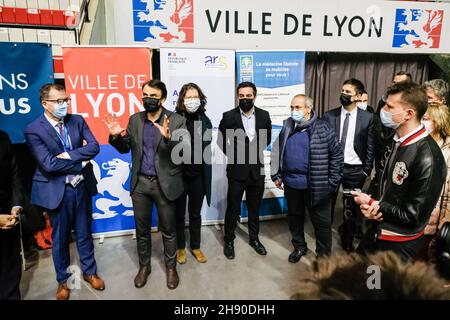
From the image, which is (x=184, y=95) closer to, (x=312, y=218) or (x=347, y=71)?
(x=312, y=218)

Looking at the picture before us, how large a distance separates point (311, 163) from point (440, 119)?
94cm

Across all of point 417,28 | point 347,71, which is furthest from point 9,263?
point 417,28

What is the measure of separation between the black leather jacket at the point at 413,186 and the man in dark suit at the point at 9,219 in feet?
7.19

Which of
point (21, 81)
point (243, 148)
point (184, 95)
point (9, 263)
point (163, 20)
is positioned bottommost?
point (9, 263)

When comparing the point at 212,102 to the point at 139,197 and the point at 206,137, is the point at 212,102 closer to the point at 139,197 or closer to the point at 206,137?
the point at 206,137

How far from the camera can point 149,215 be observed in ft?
8.64

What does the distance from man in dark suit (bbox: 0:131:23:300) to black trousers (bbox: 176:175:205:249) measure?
47.4 inches

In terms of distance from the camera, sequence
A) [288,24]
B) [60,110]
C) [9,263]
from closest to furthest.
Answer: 1. [9,263]
2. [60,110]
3. [288,24]

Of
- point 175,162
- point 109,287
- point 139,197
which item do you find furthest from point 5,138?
point 109,287

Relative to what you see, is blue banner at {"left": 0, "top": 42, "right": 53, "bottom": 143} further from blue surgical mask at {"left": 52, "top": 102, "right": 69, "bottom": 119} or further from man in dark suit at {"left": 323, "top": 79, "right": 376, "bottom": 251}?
man in dark suit at {"left": 323, "top": 79, "right": 376, "bottom": 251}

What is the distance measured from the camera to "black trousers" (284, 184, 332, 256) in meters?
2.81

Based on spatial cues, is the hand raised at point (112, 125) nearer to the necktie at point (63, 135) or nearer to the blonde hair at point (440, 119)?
the necktie at point (63, 135)

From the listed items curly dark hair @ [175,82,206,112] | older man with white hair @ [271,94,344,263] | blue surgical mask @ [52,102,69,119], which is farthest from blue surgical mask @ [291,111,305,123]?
blue surgical mask @ [52,102,69,119]

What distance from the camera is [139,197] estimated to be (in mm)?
2566
